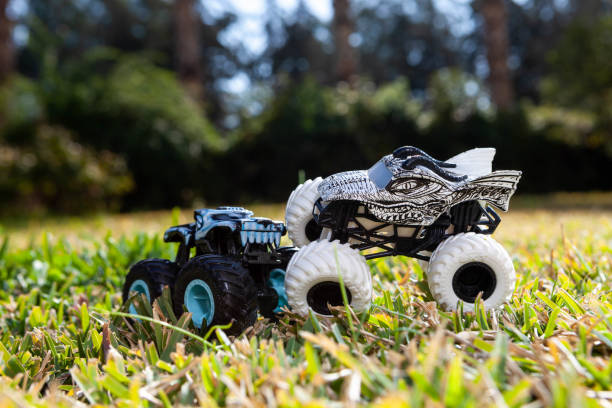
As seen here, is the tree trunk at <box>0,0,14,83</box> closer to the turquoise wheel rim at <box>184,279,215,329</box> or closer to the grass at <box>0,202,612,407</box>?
the grass at <box>0,202,612,407</box>

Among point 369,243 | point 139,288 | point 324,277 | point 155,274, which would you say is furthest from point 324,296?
point 139,288

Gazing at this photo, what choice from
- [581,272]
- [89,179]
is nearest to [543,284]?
[581,272]

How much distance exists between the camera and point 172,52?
76.6ft

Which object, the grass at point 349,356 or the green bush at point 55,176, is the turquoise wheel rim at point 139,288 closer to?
the grass at point 349,356

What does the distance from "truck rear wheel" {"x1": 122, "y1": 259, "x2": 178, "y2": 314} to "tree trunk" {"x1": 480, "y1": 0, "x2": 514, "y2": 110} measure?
1194 cm

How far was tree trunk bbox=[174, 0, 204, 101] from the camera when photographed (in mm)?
12586

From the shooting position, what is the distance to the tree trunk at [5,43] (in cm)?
1026

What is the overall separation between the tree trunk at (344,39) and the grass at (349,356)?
10.5m

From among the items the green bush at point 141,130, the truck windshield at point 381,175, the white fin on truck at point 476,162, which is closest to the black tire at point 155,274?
the truck windshield at point 381,175

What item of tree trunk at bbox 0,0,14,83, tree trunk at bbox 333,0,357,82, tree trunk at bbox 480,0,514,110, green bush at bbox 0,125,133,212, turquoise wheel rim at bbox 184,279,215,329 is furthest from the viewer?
tree trunk at bbox 480,0,514,110

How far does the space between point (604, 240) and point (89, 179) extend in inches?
303

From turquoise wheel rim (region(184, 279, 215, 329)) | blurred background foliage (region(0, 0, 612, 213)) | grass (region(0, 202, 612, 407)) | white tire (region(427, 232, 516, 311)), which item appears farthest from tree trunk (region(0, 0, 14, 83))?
white tire (region(427, 232, 516, 311))

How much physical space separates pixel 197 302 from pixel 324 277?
439 mm

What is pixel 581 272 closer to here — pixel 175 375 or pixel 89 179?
pixel 175 375
